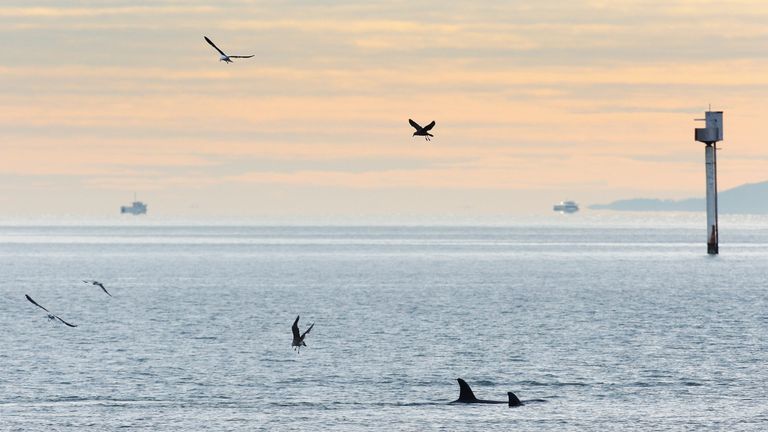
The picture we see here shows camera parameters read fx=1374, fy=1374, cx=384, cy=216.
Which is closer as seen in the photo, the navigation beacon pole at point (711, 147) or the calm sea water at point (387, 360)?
the calm sea water at point (387, 360)

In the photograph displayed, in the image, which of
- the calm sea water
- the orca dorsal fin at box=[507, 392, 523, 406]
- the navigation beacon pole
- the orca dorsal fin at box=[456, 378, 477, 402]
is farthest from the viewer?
the navigation beacon pole

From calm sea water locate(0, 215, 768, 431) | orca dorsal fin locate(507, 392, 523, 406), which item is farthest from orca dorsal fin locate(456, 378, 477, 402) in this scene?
orca dorsal fin locate(507, 392, 523, 406)

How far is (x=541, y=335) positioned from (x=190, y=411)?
1505 inches

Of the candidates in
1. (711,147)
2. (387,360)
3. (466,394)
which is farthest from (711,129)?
(466,394)

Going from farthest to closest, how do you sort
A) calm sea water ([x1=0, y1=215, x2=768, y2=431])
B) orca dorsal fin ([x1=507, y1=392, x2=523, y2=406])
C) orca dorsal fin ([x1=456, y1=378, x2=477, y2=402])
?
orca dorsal fin ([x1=456, y1=378, x2=477, y2=402]) < orca dorsal fin ([x1=507, y1=392, x2=523, y2=406]) < calm sea water ([x1=0, y1=215, x2=768, y2=431])

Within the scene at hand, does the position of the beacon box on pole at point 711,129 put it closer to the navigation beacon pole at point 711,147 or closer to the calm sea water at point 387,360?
the navigation beacon pole at point 711,147

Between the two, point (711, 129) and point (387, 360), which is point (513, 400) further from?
point (711, 129)

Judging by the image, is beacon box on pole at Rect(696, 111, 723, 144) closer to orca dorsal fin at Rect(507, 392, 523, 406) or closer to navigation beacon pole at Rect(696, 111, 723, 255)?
navigation beacon pole at Rect(696, 111, 723, 255)

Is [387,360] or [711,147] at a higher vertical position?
[711,147]

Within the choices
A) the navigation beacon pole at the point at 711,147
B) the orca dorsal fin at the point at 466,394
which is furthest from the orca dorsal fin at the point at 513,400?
the navigation beacon pole at the point at 711,147

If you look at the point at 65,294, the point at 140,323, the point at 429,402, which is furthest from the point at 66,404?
the point at 65,294

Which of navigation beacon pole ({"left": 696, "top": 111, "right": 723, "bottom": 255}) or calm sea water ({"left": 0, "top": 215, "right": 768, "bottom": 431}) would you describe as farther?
navigation beacon pole ({"left": 696, "top": 111, "right": 723, "bottom": 255})

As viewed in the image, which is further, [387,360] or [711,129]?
[711,129]

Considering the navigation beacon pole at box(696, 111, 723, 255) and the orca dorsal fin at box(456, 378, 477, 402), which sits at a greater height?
the navigation beacon pole at box(696, 111, 723, 255)
